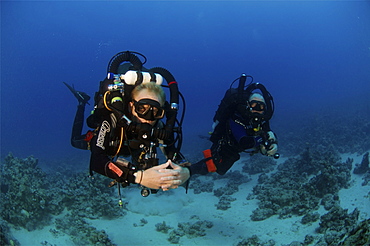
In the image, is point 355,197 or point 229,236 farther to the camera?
point 355,197

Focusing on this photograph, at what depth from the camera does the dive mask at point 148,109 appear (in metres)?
3.50

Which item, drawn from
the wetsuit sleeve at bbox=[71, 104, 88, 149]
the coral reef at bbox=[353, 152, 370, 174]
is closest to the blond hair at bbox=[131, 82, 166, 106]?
the wetsuit sleeve at bbox=[71, 104, 88, 149]

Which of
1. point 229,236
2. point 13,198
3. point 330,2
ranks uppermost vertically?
point 330,2

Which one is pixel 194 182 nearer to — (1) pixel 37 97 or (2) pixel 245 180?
(2) pixel 245 180

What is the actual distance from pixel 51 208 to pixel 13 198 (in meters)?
1.15

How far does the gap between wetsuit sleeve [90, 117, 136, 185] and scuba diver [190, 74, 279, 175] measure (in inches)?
134

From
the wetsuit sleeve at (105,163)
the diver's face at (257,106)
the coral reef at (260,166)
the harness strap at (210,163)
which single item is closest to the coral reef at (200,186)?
the coral reef at (260,166)

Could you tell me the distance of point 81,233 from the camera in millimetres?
6191

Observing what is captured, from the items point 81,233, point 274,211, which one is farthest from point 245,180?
point 81,233

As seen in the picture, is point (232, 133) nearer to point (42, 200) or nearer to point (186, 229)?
point (186, 229)

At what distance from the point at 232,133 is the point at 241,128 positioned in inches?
16.3

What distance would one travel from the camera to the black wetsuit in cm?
610

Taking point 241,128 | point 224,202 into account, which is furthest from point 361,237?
point 224,202

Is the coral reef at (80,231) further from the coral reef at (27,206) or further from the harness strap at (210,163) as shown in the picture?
the harness strap at (210,163)
